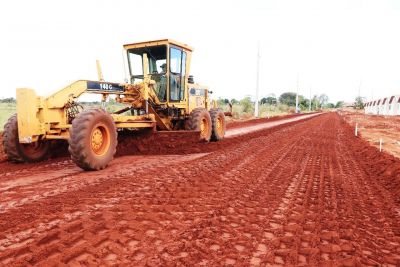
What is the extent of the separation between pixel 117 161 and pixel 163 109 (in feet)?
8.98

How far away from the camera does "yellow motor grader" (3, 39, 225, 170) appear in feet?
21.2

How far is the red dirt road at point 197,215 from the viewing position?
313 cm

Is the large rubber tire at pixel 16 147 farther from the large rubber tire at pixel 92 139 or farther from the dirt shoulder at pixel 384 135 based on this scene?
the dirt shoulder at pixel 384 135

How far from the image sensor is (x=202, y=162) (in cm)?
779

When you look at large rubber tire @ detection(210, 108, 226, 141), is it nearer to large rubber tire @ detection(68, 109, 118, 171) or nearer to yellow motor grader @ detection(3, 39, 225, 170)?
yellow motor grader @ detection(3, 39, 225, 170)

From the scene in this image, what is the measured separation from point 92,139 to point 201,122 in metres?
4.57

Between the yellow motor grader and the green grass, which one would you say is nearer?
the yellow motor grader

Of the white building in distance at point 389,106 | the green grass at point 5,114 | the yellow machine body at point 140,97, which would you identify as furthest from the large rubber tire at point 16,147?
the white building in distance at point 389,106

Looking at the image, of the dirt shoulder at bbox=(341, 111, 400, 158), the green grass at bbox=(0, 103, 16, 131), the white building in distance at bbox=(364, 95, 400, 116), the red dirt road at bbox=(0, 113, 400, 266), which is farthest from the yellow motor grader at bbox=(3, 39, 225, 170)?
the white building in distance at bbox=(364, 95, 400, 116)

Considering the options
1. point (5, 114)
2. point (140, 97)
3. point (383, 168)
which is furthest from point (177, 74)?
point (5, 114)

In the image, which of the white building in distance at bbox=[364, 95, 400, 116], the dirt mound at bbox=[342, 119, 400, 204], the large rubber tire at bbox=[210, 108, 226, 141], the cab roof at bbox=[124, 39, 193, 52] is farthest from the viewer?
the white building in distance at bbox=[364, 95, 400, 116]

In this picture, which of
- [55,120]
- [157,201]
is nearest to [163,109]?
[55,120]

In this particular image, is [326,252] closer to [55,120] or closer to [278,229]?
[278,229]

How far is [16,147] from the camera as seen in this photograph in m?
7.02
